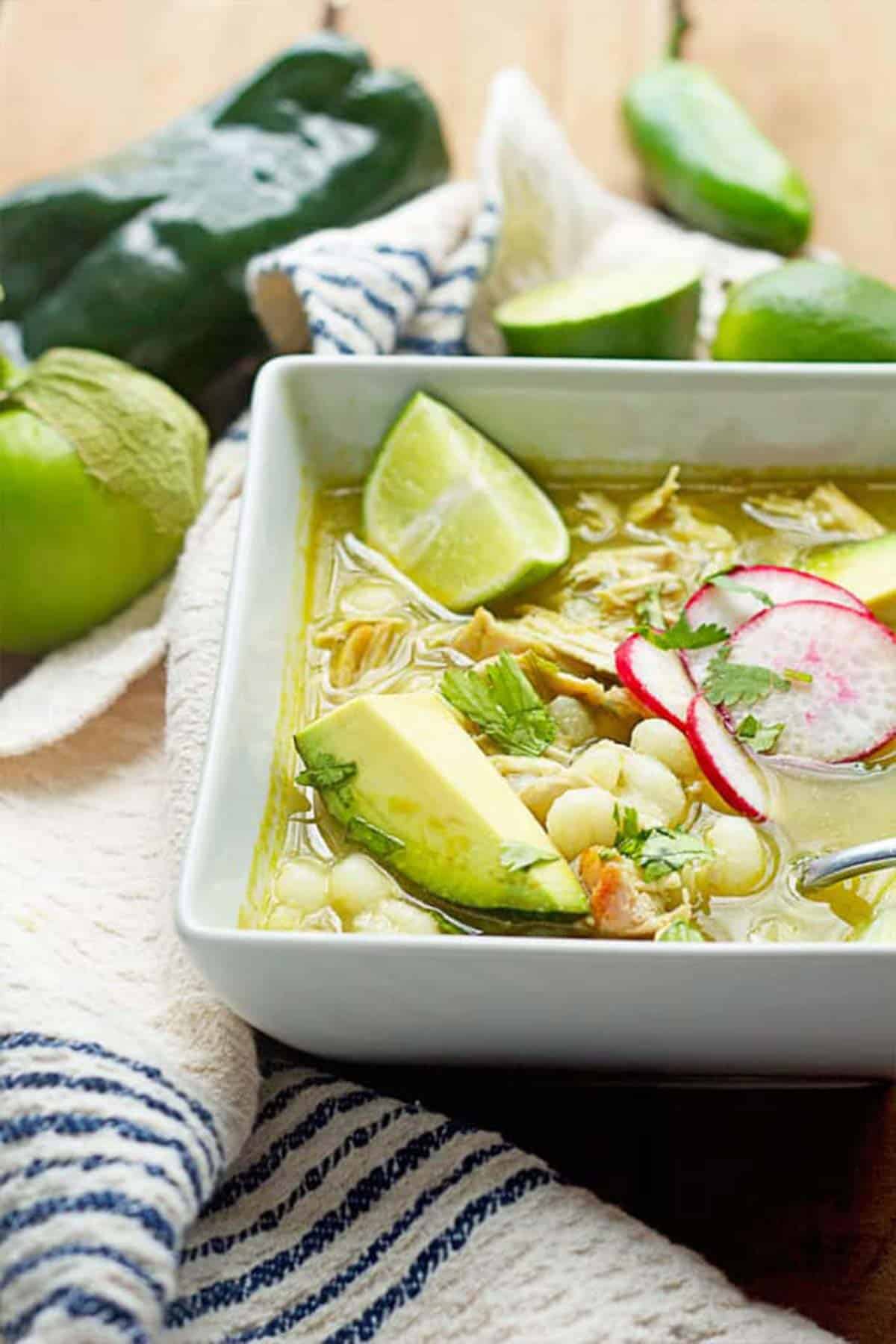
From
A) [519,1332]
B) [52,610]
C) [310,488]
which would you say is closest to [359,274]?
[310,488]

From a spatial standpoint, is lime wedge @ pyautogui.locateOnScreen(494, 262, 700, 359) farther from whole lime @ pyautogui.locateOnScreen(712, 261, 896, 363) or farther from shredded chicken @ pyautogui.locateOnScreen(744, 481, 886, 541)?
shredded chicken @ pyautogui.locateOnScreen(744, 481, 886, 541)

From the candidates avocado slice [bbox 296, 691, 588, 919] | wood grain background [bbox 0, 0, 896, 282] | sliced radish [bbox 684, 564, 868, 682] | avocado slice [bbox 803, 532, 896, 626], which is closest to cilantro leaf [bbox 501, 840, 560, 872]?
avocado slice [bbox 296, 691, 588, 919]

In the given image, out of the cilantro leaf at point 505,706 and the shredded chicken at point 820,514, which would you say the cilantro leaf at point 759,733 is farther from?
the shredded chicken at point 820,514

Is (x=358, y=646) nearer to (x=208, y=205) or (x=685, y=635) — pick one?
(x=685, y=635)

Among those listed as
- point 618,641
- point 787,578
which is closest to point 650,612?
point 618,641

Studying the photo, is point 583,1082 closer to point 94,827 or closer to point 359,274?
point 94,827

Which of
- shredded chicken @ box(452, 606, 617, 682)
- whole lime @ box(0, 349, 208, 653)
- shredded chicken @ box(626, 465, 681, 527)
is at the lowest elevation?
whole lime @ box(0, 349, 208, 653)

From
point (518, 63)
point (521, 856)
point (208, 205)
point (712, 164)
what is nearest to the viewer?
point (521, 856)
